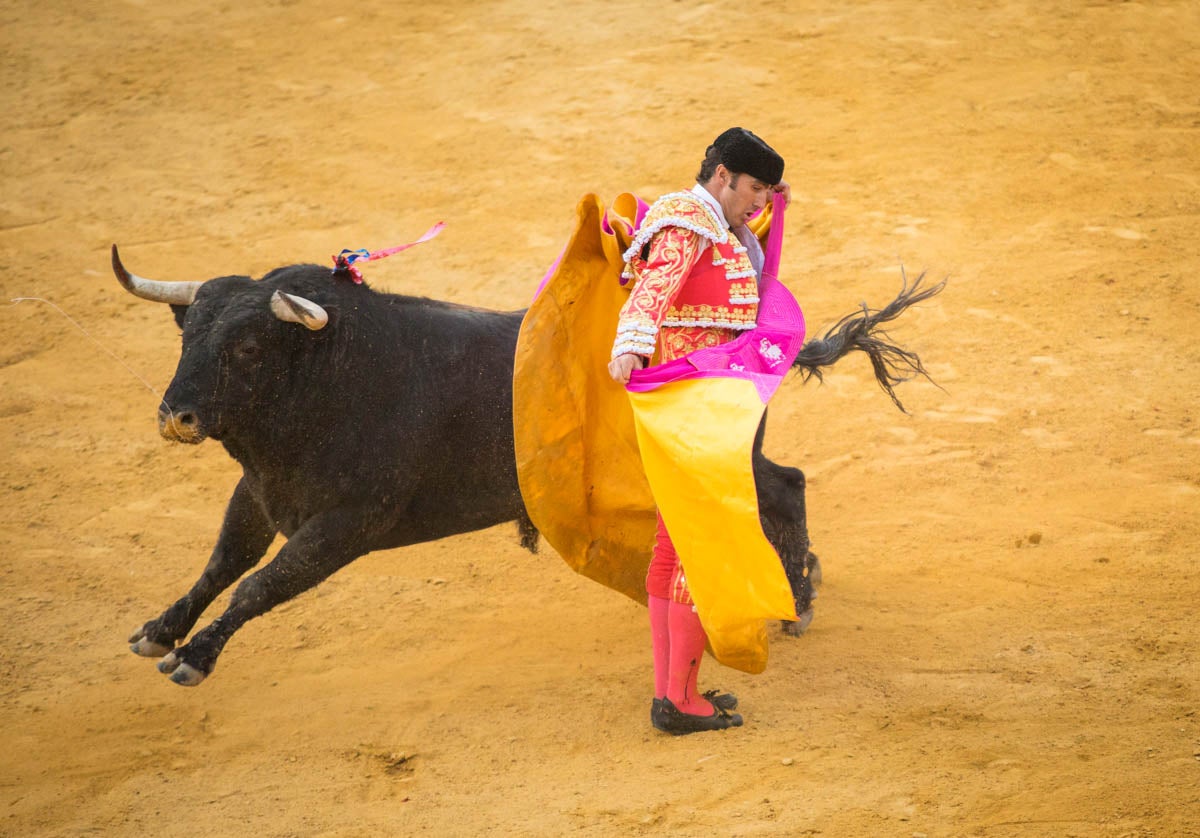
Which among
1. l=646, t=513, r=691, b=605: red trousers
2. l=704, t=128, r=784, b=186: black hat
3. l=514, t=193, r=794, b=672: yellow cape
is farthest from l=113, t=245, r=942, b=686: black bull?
l=704, t=128, r=784, b=186: black hat

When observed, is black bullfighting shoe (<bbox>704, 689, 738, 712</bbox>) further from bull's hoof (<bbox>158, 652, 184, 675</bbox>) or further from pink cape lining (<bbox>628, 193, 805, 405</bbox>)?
bull's hoof (<bbox>158, 652, 184, 675</bbox>)

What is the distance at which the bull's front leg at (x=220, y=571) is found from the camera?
165 inches

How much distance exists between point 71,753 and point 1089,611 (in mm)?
3566

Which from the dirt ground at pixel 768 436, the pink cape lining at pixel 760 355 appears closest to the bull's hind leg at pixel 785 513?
the dirt ground at pixel 768 436

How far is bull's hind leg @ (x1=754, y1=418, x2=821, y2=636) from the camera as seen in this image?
4.27 m

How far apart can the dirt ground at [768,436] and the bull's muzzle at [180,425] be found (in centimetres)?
110

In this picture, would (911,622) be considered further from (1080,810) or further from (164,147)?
(164,147)

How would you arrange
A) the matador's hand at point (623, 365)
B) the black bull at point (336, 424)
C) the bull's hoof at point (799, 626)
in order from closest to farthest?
the matador's hand at point (623, 365) < the black bull at point (336, 424) < the bull's hoof at point (799, 626)

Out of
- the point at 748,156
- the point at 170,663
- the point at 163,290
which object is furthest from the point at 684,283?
the point at 170,663

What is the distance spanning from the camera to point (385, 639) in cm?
494

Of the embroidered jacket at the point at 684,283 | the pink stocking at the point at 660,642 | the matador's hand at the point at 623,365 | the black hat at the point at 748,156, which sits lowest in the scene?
the pink stocking at the point at 660,642

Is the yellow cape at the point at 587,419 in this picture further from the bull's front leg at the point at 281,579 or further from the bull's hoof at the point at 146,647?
the bull's hoof at the point at 146,647

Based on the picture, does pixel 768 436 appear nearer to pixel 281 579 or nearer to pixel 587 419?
pixel 587 419

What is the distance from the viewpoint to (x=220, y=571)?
431cm
